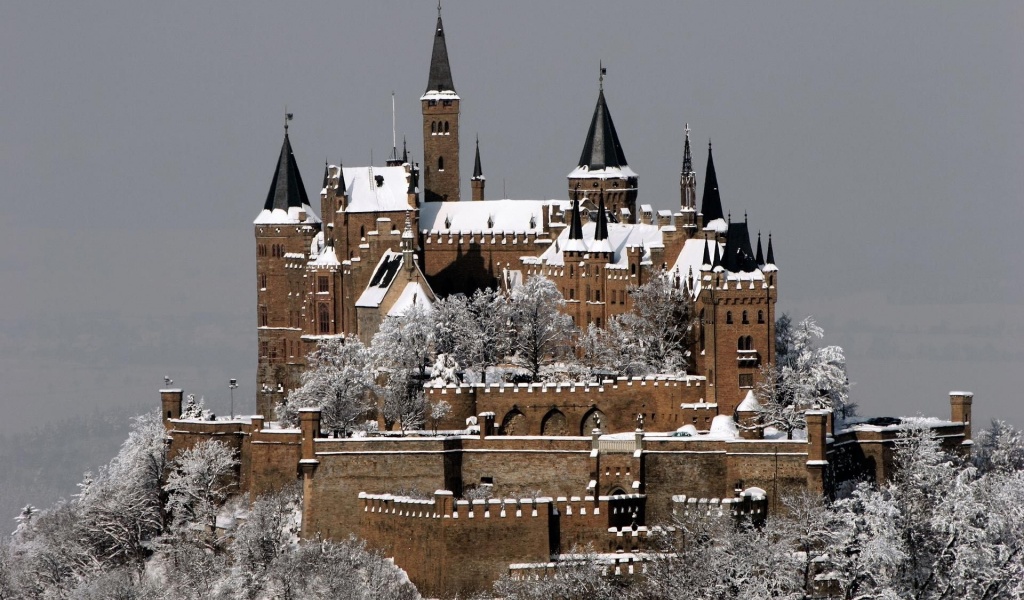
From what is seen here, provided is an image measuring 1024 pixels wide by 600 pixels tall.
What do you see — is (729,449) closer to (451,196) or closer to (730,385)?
(730,385)

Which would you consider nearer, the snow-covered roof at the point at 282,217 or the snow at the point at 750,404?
the snow at the point at 750,404

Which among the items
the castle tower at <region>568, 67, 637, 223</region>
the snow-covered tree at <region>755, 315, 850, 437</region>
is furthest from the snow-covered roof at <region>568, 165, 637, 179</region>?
the snow-covered tree at <region>755, 315, 850, 437</region>

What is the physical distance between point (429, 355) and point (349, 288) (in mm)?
10689

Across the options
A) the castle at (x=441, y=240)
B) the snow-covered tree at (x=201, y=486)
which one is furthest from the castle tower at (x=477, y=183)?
the snow-covered tree at (x=201, y=486)

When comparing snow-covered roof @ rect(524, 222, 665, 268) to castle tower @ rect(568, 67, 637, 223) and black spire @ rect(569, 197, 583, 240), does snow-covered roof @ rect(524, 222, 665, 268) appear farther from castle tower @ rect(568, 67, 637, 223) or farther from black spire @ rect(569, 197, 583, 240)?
castle tower @ rect(568, 67, 637, 223)

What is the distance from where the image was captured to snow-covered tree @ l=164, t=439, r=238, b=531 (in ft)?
339

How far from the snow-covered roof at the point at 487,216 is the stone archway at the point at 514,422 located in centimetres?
2234

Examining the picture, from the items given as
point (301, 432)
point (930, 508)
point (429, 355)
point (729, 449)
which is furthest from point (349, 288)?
point (930, 508)

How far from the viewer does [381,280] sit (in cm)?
12012

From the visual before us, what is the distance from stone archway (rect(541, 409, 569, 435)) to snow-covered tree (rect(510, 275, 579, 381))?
679 centimetres

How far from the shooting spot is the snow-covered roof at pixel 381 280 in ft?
388

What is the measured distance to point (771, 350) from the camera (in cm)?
10344

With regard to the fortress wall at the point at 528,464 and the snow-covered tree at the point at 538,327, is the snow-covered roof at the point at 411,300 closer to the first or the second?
the snow-covered tree at the point at 538,327

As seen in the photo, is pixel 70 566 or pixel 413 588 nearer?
pixel 413 588
